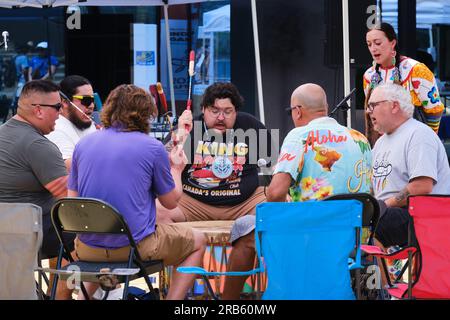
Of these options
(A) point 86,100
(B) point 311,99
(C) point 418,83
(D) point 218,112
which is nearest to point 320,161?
(B) point 311,99

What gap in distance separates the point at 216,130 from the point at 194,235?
1.02 meters

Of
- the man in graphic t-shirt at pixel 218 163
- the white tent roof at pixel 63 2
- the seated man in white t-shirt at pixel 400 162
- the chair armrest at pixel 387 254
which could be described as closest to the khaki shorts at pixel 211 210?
the man in graphic t-shirt at pixel 218 163

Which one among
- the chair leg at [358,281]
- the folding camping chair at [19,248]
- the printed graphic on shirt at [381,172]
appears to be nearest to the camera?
the folding camping chair at [19,248]

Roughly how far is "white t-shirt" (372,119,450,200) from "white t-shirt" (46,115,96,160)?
6.17ft

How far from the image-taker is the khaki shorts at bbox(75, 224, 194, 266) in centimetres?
432

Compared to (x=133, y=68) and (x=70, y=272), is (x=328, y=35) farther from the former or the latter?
(x=133, y=68)

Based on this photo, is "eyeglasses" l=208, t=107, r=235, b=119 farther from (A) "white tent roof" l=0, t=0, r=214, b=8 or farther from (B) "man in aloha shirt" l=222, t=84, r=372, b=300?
(A) "white tent roof" l=0, t=0, r=214, b=8

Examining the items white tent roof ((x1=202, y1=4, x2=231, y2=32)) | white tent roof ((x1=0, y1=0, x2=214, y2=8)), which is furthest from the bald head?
white tent roof ((x1=202, y1=4, x2=231, y2=32))

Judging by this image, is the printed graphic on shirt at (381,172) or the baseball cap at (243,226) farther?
the printed graphic on shirt at (381,172)

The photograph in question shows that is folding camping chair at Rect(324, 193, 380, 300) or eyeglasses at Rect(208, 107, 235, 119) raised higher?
eyeglasses at Rect(208, 107, 235, 119)

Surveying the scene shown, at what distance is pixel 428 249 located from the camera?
14.1ft

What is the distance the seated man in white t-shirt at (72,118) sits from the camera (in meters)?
5.75

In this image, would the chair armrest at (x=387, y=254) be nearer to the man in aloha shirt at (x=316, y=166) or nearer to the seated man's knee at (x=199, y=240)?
the man in aloha shirt at (x=316, y=166)

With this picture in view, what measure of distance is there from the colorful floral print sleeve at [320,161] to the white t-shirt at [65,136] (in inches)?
68.1
